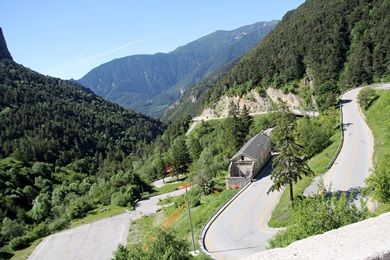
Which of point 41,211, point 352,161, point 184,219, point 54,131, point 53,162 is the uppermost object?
point 54,131

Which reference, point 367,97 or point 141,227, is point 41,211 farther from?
point 367,97

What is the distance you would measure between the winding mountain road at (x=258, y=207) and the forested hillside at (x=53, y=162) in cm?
3277

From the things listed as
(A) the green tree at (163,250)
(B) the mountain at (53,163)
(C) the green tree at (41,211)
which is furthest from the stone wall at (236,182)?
(C) the green tree at (41,211)

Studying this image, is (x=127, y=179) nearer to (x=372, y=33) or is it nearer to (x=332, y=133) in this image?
(x=332, y=133)

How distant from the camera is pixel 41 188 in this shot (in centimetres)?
9756

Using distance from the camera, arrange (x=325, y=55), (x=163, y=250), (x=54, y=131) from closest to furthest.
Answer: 1. (x=163, y=250)
2. (x=325, y=55)
3. (x=54, y=131)

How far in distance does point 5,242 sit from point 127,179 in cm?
2607

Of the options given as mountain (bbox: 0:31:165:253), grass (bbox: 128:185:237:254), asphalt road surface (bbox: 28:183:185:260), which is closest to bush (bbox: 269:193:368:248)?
grass (bbox: 128:185:237:254)

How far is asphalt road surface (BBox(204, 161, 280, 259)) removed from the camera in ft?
78.4

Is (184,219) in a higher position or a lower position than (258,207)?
lower

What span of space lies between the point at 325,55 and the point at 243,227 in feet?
280

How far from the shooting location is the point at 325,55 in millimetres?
96125

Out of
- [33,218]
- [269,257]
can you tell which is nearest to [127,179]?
[33,218]

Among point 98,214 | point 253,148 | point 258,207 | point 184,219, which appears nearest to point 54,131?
point 98,214
